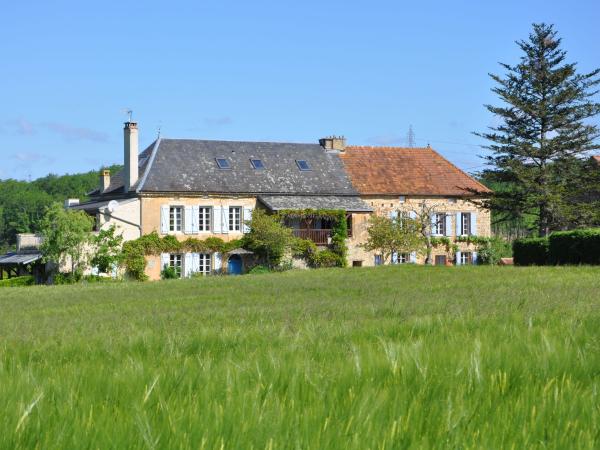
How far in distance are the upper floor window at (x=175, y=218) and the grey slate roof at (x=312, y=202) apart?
4.71 metres

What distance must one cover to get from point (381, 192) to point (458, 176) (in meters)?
6.14

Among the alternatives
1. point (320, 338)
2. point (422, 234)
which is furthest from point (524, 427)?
point (422, 234)

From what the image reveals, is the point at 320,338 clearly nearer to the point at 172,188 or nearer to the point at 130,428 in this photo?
the point at 130,428

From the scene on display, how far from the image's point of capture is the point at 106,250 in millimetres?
42938

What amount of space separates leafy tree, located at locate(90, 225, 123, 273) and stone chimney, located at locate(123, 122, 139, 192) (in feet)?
12.7

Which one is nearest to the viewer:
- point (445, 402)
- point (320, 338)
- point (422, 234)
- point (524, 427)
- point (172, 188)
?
point (524, 427)

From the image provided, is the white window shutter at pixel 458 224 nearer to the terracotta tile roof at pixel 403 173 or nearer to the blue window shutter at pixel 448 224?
the blue window shutter at pixel 448 224

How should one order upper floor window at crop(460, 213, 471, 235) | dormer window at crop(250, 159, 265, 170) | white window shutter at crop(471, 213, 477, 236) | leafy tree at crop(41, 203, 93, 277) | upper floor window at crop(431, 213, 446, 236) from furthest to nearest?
white window shutter at crop(471, 213, 477, 236)
upper floor window at crop(460, 213, 471, 235)
upper floor window at crop(431, 213, 446, 236)
dormer window at crop(250, 159, 265, 170)
leafy tree at crop(41, 203, 93, 277)

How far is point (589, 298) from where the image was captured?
12.4 m

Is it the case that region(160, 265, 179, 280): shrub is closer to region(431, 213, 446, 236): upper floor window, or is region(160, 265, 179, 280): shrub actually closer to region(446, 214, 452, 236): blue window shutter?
region(431, 213, 446, 236): upper floor window

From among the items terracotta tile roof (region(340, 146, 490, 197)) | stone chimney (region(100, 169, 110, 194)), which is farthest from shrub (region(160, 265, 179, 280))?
terracotta tile roof (region(340, 146, 490, 197))

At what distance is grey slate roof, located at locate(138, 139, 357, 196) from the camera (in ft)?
154

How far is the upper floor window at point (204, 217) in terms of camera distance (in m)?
47.0

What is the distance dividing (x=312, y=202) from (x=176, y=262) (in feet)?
27.9
